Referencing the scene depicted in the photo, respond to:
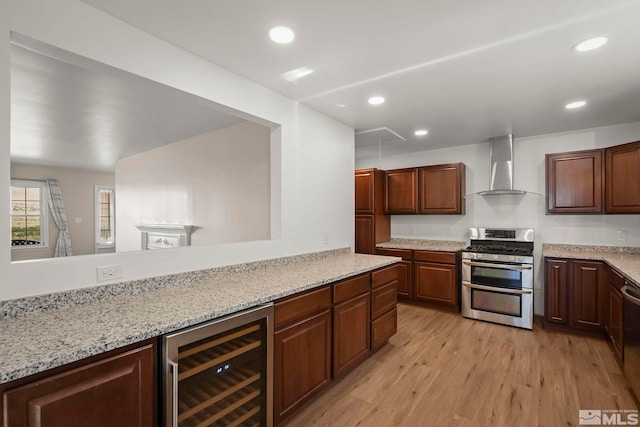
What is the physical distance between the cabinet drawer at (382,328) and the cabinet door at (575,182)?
8.43 ft

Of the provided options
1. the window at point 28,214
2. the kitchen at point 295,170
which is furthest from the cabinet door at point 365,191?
the window at point 28,214

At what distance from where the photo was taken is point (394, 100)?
9.36 ft

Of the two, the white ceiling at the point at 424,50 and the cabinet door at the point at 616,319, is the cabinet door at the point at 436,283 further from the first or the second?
the white ceiling at the point at 424,50

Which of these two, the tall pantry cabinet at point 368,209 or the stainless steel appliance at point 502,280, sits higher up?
the tall pantry cabinet at point 368,209

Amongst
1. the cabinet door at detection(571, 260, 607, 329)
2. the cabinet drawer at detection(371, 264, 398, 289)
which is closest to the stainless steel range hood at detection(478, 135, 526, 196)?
the cabinet door at detection(571, 260, 607, 329)

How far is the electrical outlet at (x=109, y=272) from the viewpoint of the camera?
162 centimetres

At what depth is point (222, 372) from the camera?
1516 mm

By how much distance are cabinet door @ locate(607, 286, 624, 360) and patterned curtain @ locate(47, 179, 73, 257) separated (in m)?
10.3

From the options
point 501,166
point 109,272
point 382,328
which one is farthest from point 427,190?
point 109,272

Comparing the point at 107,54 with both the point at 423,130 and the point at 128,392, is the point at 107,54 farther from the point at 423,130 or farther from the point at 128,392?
the point at 423,130

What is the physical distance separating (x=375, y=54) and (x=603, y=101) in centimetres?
246

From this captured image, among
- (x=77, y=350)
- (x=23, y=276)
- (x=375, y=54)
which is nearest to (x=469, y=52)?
(x=375, y=54)

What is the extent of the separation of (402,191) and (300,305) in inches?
134

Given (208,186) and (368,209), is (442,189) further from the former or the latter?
(208,186)
